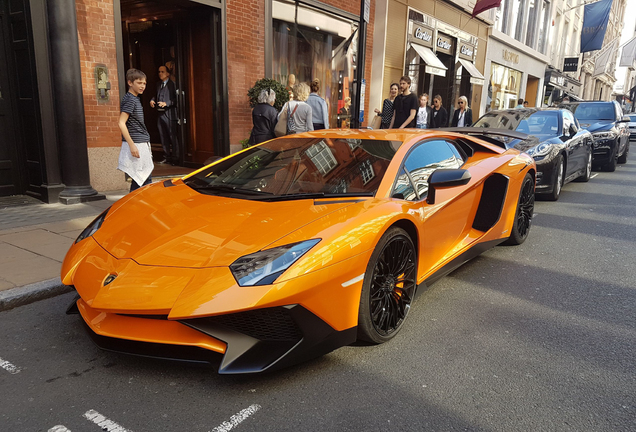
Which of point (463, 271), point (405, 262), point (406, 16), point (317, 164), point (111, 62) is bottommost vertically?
point (463, 271)

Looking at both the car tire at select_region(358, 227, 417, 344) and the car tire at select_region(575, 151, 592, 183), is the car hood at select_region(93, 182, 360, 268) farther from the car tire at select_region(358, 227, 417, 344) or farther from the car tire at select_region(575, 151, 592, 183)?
the car tire at select_region(575, 151, 592, 183)

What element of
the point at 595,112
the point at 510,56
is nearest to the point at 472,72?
the point at 595,112

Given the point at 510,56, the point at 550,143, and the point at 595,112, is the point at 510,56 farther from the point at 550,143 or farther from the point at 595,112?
the point at 550,143

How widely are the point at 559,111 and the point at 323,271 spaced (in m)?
8.13

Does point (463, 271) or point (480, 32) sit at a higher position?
point (480, 32)

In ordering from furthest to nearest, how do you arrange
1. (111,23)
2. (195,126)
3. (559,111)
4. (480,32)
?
1. (480,32)
2. (195,126)
3. (559,111)
4. (111,23)

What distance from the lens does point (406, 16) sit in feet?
50.0

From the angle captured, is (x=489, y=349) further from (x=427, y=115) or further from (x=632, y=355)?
(x=427, y=115)

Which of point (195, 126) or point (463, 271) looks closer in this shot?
point (463, 271)

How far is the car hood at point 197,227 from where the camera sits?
249 cm

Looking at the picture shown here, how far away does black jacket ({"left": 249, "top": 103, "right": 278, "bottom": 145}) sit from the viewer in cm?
783

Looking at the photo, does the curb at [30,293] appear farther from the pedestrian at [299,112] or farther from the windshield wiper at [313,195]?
the pedestrian at [299,112]

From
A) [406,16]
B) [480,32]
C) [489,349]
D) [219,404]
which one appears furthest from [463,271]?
[480,32]

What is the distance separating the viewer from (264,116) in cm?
784
